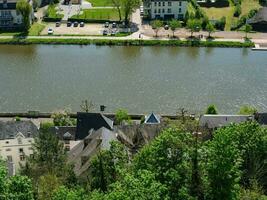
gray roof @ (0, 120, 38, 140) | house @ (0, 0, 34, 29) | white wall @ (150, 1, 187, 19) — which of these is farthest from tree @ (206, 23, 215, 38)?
gray roof @ (0, 120, 38, 140)

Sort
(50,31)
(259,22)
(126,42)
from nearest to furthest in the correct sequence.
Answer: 1. (126,42)
2. (50,31)
3. (259,22)

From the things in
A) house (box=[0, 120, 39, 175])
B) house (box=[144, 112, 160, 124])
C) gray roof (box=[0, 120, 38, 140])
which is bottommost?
house (box=[0, 120, 39, 175])

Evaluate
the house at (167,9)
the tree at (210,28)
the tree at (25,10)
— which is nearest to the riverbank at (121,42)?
the tree at (210,28)

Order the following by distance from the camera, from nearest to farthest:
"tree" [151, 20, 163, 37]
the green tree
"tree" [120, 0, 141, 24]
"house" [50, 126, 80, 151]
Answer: the green tree, "house" [50, 126, 80, 151], "tree" [151, 20, 163, 37], "tree" [120, 0, 141, 24]

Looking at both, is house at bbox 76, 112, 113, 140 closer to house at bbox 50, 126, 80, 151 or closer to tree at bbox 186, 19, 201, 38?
house at bbox 50, 126, 80, 151

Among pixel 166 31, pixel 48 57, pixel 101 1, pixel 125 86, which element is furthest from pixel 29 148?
pixel 101 1

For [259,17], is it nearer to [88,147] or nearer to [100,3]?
[100,3]

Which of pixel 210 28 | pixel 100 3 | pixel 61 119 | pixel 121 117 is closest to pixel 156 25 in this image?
pixel 210 28
